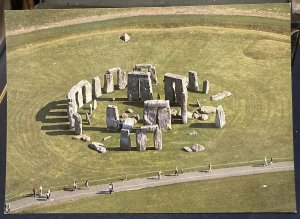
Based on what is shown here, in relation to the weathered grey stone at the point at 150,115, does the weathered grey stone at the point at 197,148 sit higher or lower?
lower

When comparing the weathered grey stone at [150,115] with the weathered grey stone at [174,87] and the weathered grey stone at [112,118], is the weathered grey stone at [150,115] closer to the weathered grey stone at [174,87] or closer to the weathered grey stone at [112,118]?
the weathered grey stone at [174,87]

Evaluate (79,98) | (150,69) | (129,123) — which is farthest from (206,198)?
(79,98)

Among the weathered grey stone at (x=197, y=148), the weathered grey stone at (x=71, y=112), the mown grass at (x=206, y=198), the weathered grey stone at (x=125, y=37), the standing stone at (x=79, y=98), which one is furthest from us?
the weathered grey stone at (x=125, y=37)

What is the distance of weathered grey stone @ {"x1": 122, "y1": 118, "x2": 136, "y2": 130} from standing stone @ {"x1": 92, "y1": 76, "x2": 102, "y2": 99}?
0.68 metres

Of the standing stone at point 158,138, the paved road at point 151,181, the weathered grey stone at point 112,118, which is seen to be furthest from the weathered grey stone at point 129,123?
the paved road at point 151,181

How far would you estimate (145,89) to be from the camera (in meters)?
9.09

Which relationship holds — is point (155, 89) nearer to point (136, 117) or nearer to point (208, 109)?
point (136, 117)

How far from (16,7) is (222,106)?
363 centimetres

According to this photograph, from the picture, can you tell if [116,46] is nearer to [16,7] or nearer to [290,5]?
[16,7]

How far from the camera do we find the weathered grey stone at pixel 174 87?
896cm

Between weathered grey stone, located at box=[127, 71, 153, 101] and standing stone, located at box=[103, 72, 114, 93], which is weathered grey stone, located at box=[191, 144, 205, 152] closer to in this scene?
weathered grey stone, located at box=[127, 71, 153, 101]

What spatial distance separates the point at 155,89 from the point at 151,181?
139 cm

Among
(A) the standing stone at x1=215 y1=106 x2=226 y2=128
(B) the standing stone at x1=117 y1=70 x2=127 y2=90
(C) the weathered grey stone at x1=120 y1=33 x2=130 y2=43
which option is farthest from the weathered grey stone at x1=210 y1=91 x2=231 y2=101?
(C) the weathered grey stone at x1=120 y1=33 x2=130 y2=43

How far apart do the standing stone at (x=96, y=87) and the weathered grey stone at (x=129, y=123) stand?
2.22 ft
